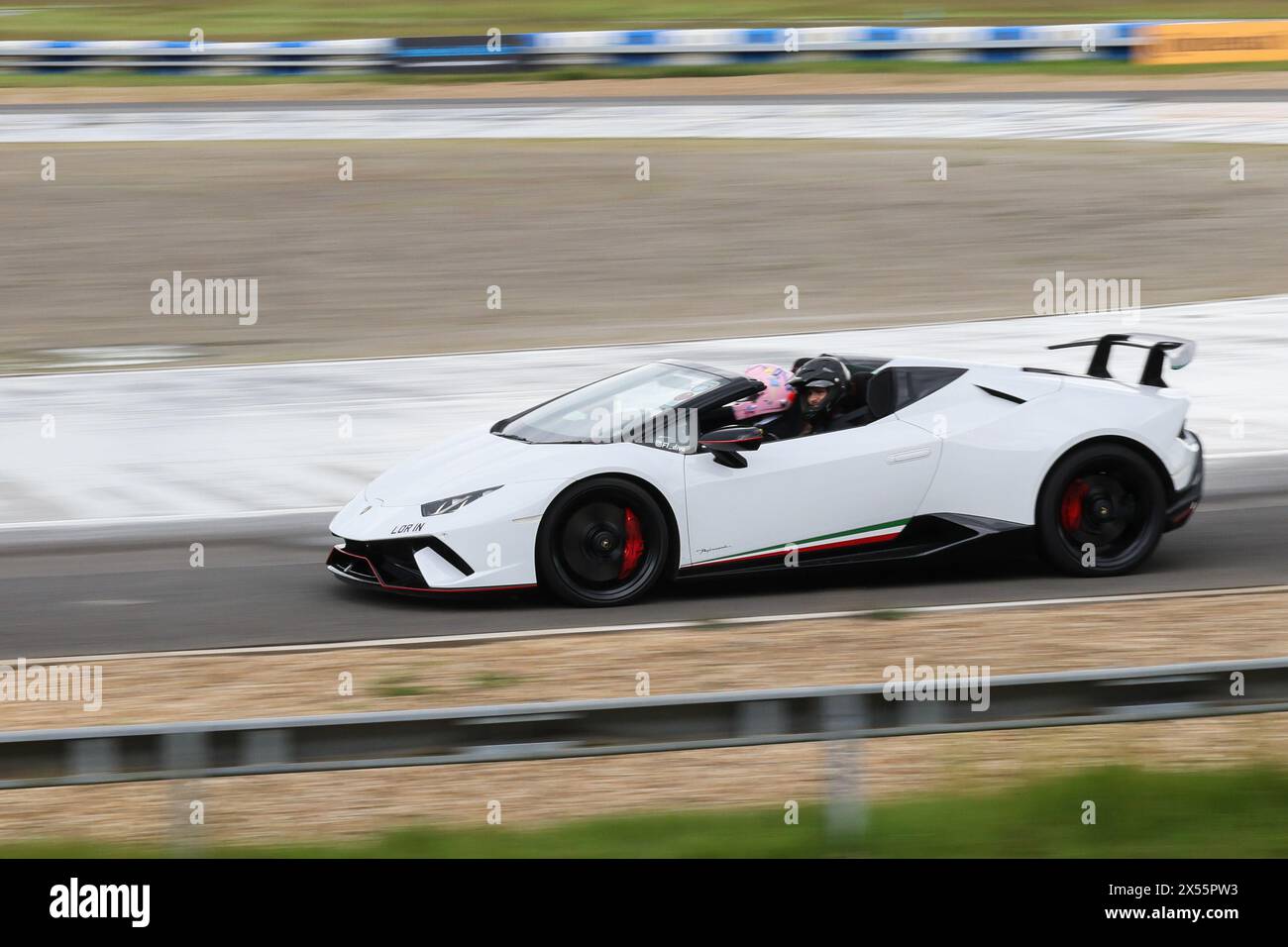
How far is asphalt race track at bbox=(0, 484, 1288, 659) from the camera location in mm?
8648

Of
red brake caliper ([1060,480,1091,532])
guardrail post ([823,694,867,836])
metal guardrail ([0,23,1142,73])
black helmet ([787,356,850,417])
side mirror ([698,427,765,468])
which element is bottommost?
guardrail post ([823,694,867,836])

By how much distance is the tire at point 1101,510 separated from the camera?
9.15m

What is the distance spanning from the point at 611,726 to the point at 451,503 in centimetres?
354

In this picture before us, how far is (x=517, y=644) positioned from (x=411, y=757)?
3.03 meters

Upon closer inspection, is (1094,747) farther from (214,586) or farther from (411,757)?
(214,586)

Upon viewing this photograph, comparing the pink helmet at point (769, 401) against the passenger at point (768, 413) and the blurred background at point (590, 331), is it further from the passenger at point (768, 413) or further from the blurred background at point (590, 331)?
the blurred background at point (590, 331)

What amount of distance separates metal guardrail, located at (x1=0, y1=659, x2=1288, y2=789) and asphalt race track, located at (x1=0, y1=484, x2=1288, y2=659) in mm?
3266

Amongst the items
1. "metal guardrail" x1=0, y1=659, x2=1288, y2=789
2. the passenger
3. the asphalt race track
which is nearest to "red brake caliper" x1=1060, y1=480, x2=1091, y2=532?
the asphalt race track

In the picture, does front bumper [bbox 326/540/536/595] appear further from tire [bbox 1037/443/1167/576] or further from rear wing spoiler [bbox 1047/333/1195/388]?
rear wing spoiler [bbox 1047/333/1195/388]

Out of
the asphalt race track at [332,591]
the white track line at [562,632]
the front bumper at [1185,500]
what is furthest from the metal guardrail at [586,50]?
the white track line at [562,632]

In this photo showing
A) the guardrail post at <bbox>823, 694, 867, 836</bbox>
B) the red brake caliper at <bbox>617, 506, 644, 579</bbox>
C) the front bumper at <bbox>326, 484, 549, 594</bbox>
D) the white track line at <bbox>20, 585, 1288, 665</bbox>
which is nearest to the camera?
the guardrail post at <bbox>823, 694, 867, 836</bbox>

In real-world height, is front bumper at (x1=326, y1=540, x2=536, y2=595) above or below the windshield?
below

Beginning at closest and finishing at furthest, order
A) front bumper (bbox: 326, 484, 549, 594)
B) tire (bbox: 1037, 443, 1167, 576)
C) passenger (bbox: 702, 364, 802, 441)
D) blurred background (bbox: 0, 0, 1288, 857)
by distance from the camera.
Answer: blurred background (bbox: 0, 0, 1288, 857)
front bumper (bbox: 326, 484, 549, 594)
passenger (bbox: 702, 364, 802, 441)
tire (bbox: 1037, 443, 1167, 576)
